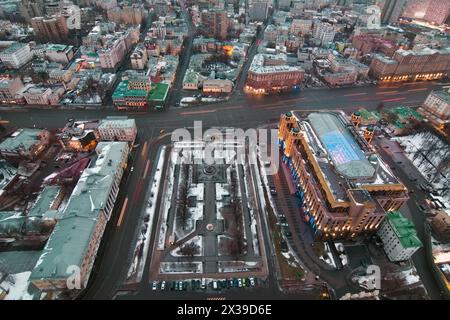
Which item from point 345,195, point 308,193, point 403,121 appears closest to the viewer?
point 345,195

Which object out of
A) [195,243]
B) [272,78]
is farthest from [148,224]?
[272,78]

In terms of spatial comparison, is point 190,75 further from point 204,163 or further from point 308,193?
point 308,193

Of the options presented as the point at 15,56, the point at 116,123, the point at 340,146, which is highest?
the point at 340,146

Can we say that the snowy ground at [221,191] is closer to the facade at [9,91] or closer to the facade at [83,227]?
the facade at [83,227]

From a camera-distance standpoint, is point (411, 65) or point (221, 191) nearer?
Answer: point (221, 191)

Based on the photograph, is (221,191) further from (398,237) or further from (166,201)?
(398,237)

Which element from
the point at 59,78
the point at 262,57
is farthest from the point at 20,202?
the point at 262,57
